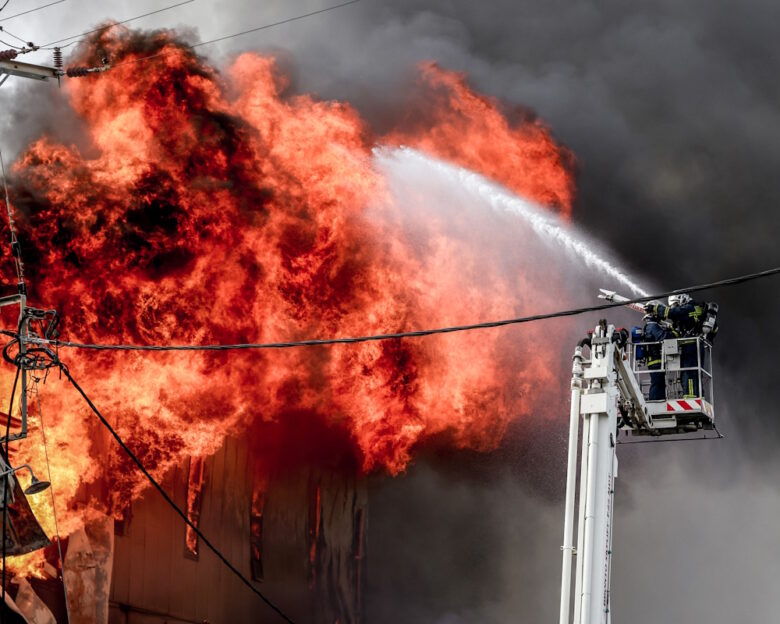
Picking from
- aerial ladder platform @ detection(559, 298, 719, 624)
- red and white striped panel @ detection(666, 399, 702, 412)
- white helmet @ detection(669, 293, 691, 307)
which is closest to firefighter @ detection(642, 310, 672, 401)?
white helmet @ detection(669, 293, 691, 307)

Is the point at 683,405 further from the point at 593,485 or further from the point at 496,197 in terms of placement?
the point at 496,197

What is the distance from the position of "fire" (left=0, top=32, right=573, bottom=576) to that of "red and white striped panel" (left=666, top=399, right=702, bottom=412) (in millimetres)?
9089

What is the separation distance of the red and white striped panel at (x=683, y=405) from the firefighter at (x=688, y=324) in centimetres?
45

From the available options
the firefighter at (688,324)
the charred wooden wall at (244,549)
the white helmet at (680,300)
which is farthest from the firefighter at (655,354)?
the charred wooden wall at (244,549)

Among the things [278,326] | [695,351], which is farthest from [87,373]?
[695,351]

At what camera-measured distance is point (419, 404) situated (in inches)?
923

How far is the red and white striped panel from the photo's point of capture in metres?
13.8

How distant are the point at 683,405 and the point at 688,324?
4.60 feet

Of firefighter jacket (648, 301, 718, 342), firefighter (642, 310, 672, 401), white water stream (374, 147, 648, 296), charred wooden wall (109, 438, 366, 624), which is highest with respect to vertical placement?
white water stream (374, 147, 648, 296)

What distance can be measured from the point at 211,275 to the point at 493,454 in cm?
874

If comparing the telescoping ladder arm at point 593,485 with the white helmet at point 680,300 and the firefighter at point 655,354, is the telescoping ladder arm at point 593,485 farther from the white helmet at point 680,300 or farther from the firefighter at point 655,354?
the white helmet at point 680,300

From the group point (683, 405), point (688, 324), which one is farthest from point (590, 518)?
point (688, 324)

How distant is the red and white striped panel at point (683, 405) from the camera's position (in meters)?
13.8

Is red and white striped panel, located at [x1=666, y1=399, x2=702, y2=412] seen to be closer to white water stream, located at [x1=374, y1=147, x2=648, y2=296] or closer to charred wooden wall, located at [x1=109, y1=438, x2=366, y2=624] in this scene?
white water stream, located at [x1=374, y1=147, x2=648, y2=296]
